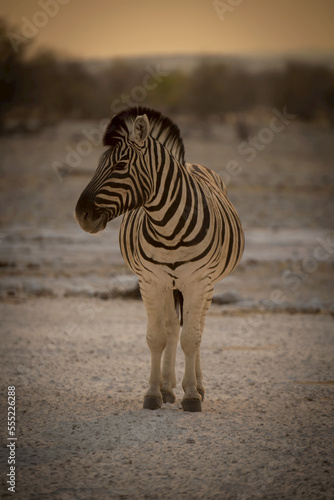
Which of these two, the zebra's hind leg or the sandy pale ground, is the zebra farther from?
the sandy pale ground

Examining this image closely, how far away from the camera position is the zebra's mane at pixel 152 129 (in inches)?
158

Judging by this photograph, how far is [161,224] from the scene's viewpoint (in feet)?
13.5

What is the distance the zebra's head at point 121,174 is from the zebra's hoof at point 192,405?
133 centimetres

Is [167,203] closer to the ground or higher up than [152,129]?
closer to the ground

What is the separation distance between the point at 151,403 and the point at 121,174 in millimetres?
1552

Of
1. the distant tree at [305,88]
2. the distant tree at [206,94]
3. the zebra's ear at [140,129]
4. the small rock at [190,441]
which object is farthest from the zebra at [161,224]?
the distant tree at [305,88]

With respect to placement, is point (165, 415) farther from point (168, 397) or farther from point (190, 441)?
point (190, 441)

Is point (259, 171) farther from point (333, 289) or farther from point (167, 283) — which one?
point (167, 283)

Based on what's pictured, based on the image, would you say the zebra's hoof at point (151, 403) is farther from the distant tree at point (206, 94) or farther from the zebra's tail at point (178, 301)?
the distant tree at point (206, 94)

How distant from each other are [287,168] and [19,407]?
16.8 metres

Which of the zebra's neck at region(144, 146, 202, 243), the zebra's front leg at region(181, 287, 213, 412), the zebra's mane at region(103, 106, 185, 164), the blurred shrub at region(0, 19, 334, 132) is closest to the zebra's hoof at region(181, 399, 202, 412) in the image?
the zebra's front leg at region(181, 287, 213, 412)

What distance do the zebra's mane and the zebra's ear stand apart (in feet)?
0.28

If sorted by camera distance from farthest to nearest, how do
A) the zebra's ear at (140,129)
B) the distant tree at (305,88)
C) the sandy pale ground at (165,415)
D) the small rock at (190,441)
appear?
the distant tree at (305,88)
the zebra's ear at (140,129)
the small rock at (190,441)
the sandy pale ground at (165,415)

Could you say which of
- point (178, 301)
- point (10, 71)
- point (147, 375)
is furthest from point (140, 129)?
point (10, 71)
